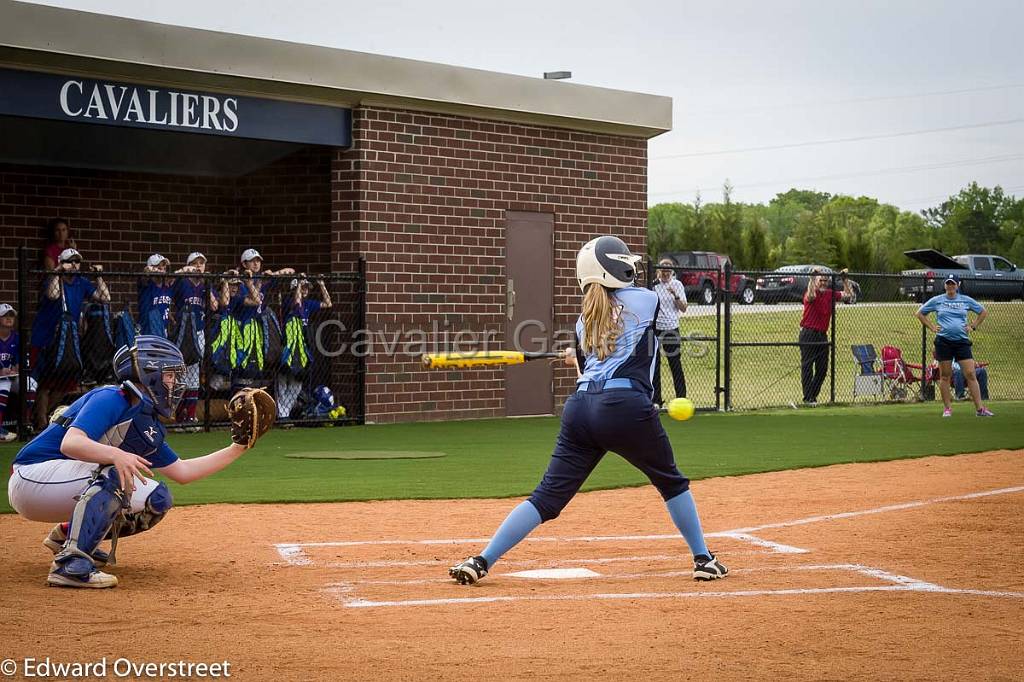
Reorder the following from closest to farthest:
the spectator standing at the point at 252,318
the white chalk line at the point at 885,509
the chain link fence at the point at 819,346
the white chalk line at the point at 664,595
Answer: the white chalk line at the point at 664,595 < the white chalk line at the point at 885,509 < the spectator standing at the point at 252,318 < the chain link fence at the point at 819,346

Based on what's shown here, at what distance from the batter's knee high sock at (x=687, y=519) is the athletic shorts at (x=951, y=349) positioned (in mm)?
13716

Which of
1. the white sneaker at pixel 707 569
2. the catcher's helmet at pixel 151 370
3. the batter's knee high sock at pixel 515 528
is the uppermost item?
the catcher's helmet at pixel 151 370

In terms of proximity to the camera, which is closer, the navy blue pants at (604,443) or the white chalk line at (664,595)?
the white chalk line at (664,595)

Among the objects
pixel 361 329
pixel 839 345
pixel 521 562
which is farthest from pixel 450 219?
pixel 839 345

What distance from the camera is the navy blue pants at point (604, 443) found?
715 centimetres

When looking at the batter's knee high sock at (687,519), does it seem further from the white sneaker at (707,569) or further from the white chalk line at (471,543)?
the white chalk line at (471,543)

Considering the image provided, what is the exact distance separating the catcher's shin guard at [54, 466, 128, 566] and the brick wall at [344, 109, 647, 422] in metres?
11.5

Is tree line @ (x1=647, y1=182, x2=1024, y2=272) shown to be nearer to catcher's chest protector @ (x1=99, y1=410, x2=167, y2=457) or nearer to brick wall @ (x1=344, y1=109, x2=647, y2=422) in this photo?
brick wall @ (x1=344, y1=109, x2=647, y2=422)

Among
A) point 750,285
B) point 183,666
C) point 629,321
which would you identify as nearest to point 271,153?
point 629,321

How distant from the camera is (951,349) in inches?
786

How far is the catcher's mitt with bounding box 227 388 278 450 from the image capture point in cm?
739

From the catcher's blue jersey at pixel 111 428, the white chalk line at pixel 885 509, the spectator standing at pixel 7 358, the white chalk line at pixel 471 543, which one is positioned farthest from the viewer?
the spectator standing at pixel 7 358

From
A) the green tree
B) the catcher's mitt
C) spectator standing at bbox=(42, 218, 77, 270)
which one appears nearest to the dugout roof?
spectator standing at bbox=(42, 218, 77, 270)

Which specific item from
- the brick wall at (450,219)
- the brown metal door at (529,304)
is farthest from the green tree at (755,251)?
the brown metal door at (529,304)
